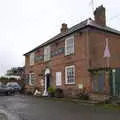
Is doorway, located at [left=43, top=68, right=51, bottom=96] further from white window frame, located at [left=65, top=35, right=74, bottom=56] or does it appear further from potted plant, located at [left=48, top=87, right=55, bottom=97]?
white window frame, located at [left=65, top=35, right=74, bottom=56]

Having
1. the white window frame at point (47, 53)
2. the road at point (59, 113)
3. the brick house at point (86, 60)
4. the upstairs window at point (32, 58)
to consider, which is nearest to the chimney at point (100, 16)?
the brick house at point (86, 60)

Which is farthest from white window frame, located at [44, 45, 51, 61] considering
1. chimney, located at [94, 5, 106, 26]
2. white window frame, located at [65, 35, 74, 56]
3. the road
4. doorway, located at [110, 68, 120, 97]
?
the road

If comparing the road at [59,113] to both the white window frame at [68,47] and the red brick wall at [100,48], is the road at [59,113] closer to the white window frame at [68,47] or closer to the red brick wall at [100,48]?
the red brick wall at [100,48]

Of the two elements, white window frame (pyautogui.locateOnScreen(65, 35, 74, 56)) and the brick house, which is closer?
the brick house

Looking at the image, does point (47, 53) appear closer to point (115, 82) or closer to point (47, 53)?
point (47, 53)

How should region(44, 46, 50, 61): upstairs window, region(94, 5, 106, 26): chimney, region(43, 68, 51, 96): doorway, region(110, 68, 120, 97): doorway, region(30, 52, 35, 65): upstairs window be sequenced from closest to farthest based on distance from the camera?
region(110, 68, 120, 97): doorway → region(94, 5, 106, 26): chimney → region(43, 68, 51, 96): doorway → region(44, 46, 50, 61): upstairs window → region(30, 52, 35, 65): upstairs window

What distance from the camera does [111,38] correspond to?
29.1 meters

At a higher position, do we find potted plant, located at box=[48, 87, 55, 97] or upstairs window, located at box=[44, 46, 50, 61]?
upstairs window, located at box=[44, 46, 50, 61]

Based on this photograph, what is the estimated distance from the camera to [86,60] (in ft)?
86.9

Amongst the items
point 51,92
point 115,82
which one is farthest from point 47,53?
point 115,82

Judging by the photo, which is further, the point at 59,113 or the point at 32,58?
the point at 32,58

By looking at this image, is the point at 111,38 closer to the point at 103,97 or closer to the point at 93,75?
the point at 93,75

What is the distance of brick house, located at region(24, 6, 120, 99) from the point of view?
2414cm

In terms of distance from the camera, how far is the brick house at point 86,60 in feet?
79.2
